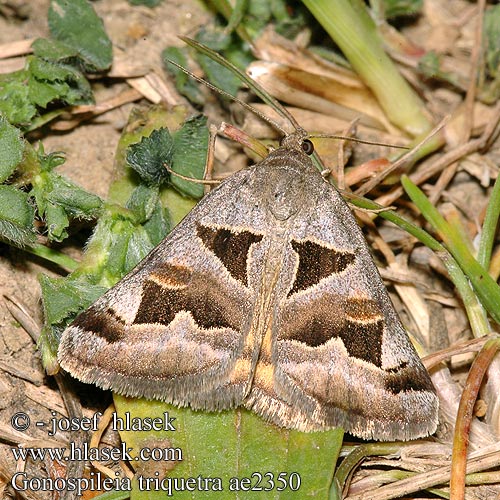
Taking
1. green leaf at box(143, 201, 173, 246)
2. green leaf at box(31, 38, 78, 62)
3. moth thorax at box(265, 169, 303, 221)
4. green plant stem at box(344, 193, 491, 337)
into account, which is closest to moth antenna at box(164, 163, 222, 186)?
green leaf at box(143, 201, 173, 246)

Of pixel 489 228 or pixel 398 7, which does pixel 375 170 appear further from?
Result: pixel 398 7

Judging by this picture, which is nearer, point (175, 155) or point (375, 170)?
point (175, 155)

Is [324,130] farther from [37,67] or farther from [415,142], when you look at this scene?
[37,67]

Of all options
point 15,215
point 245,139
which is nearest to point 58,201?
point 15,215

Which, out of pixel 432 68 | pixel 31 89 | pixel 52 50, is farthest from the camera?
pixel 432 68

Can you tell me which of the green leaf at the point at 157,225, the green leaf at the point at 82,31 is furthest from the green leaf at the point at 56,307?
the green leaf at the point at 82,31

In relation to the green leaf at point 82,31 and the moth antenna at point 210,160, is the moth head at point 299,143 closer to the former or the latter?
the moth antenna at point 210,160

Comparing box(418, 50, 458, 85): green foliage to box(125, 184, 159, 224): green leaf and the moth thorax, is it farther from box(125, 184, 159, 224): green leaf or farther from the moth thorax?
box(125, 184, 159, 224): green leaf
